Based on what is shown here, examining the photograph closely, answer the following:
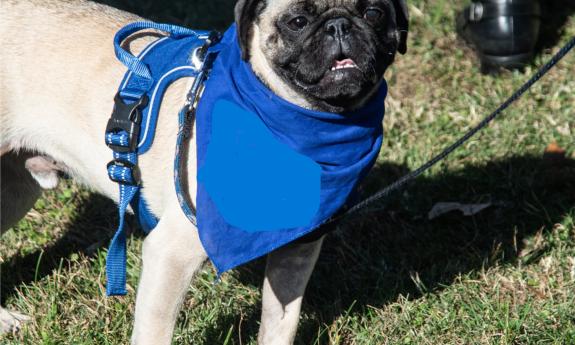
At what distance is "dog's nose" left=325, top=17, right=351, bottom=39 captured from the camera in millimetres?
2707

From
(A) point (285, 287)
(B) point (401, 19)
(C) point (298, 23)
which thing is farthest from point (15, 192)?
(B) point (401, 19)

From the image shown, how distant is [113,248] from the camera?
3.20 metres

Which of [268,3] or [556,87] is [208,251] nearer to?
[268,3]

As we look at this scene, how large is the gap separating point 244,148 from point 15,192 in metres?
1.47

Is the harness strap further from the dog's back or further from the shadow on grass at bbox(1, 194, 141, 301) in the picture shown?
the shadow on grass at bbox(1, 194, 141, 301)

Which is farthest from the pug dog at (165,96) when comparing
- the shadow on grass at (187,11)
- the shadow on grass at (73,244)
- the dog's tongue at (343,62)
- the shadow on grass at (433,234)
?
the shadow on grass at (187,11)

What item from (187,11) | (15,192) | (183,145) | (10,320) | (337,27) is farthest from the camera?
(187,11)

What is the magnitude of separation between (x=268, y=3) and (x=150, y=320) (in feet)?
3.73

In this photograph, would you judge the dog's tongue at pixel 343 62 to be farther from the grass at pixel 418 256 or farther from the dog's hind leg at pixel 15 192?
the dog's hind leg at pixel 15 192

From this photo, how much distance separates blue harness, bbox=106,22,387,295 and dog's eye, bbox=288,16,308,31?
A: 203 mm

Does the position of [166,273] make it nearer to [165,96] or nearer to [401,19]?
[165,96]

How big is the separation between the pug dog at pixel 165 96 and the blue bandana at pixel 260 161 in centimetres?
9

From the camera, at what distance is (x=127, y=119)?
119 inches

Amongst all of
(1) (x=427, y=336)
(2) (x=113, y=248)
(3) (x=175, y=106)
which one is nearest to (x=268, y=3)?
(3) (x=175, y=106)
